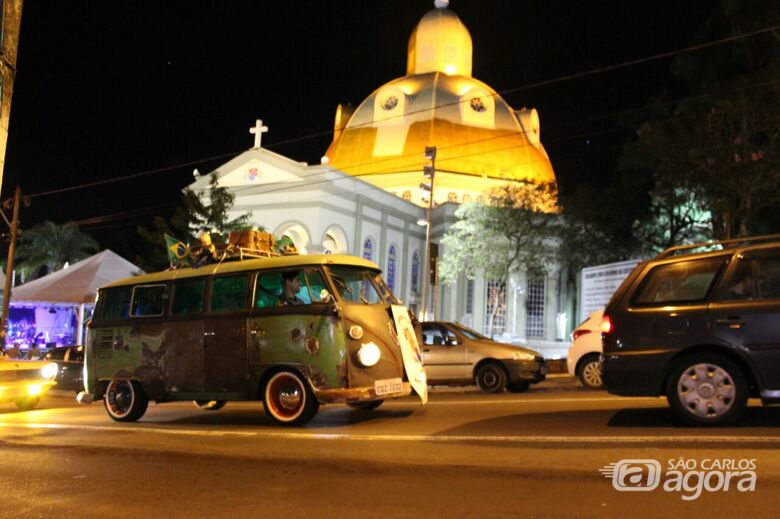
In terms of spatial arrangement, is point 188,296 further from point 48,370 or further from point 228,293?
point 48,370

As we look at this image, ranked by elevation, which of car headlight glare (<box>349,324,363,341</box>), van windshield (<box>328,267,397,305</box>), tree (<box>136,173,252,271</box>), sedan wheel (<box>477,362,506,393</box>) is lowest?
sedan wheel (<box>477,362,506,393</box>)

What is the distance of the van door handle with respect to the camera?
22.1ft

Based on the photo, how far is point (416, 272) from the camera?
42.0 m

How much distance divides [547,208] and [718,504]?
98.5ft

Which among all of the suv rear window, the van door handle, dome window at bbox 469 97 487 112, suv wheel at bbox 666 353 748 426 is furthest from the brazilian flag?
dome window at bbox 469 97 487 112

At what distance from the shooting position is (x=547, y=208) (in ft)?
111

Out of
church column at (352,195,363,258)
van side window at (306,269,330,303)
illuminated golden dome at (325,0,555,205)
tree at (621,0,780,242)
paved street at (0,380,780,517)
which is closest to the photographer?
paved street at (0,380,780,517)

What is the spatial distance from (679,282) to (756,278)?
0.71 meters

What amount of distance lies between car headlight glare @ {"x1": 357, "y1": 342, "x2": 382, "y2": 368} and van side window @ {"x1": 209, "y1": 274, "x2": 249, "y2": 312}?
173 centimetres

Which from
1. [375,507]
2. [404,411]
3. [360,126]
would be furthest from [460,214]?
[375,507]

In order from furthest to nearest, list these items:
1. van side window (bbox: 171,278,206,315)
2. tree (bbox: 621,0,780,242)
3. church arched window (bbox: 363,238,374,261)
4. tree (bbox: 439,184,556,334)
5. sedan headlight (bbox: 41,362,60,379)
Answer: church arched window (bbox: 363,238,374,261)
tree (bbox: 439,184,556,334)
tree (bbox: 621,0,780,242)
sedan headlight (bbox: 41,362,60,379)
van side window (bbox: 171,278,206,315)

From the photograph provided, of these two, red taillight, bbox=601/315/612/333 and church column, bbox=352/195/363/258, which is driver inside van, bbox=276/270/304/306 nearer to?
red taillight, bbox=601/315/612/333

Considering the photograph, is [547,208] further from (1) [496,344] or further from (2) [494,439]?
(2) [494,439]

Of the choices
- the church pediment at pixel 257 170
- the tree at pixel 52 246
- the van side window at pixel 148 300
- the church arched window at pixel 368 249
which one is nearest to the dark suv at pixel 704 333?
the van side window at pixel 148 300
